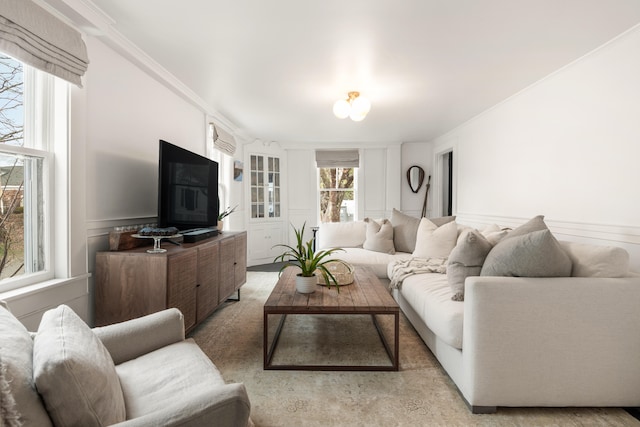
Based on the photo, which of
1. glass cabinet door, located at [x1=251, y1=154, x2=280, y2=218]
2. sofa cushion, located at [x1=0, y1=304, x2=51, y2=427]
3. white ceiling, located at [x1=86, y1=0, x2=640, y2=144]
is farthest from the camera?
glass cabinet door, located at [x1=251, y1=154, x2=280, y2=218]

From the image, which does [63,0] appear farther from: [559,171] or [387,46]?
[559,171]

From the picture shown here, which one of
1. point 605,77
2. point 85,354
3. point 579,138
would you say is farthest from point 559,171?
point 85,354

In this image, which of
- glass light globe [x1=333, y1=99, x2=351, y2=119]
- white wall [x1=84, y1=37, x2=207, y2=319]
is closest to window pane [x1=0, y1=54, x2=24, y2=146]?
white wall [x1=84, y1=37, x2=207, y2=319]

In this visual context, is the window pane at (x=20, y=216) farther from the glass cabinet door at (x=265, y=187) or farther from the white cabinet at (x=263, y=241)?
the glass cabinet door at (x=265, y=187)

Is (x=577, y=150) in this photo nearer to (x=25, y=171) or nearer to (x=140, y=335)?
(x=140, y=335)

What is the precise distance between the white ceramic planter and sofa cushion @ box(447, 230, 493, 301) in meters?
0.95

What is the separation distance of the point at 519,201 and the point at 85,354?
392 centimetres

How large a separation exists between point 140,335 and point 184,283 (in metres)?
0.94

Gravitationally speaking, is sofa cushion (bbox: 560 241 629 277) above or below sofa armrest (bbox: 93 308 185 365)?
above

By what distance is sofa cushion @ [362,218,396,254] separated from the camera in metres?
4.30

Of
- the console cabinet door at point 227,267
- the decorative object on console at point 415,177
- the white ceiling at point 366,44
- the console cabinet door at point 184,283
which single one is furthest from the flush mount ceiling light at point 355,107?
the decorative object on console at point 415,177

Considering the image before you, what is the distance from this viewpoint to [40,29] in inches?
69.0

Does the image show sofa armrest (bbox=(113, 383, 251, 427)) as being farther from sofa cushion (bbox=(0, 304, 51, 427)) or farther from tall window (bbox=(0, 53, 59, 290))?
tall window (bbox=(0, 53, 59, 290))

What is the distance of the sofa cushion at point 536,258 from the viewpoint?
1.75m
